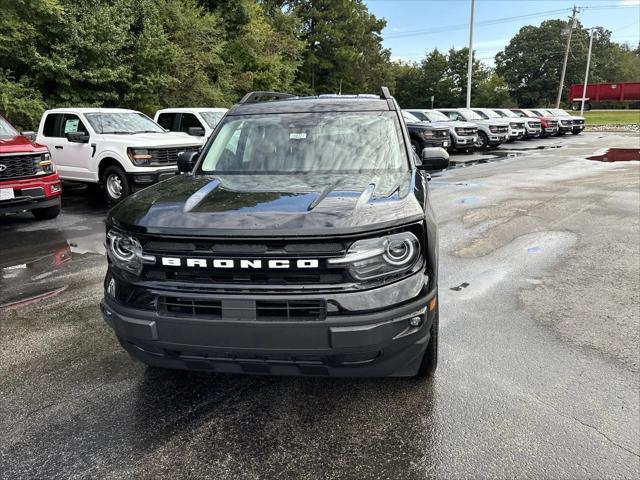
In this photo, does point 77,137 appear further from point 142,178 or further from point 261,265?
point 261,265

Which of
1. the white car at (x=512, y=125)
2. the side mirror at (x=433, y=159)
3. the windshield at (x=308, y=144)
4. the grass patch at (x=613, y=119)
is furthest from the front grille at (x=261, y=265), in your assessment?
the grass patch at (x=613, y=119)

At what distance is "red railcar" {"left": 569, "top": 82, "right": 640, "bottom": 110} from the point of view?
181 feet

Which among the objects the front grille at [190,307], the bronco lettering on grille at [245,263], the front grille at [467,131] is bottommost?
the front grille at [467,131]

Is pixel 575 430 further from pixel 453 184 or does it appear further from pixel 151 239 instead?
pixel 453 184

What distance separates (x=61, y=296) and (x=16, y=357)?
1.32m

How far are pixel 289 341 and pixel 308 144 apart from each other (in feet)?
6.33

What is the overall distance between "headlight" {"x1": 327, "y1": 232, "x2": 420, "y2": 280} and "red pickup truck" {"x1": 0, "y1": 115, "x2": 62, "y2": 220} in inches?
276

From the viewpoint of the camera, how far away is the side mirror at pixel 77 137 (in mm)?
9710

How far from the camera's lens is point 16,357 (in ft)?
12.1

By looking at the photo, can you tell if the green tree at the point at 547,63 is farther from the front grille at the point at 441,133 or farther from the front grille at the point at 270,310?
the front grille at the point at 270,310

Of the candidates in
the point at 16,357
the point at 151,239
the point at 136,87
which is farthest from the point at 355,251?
the point at 136,87

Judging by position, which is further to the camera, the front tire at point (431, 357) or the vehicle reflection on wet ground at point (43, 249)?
the vehicle reflection on wet ground at point (43, 249)

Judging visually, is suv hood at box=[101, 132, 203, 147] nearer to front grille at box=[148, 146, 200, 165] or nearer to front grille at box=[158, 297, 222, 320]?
front grille at box=[148, 146, 200, 165]

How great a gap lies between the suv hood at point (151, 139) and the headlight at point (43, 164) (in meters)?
1.65
